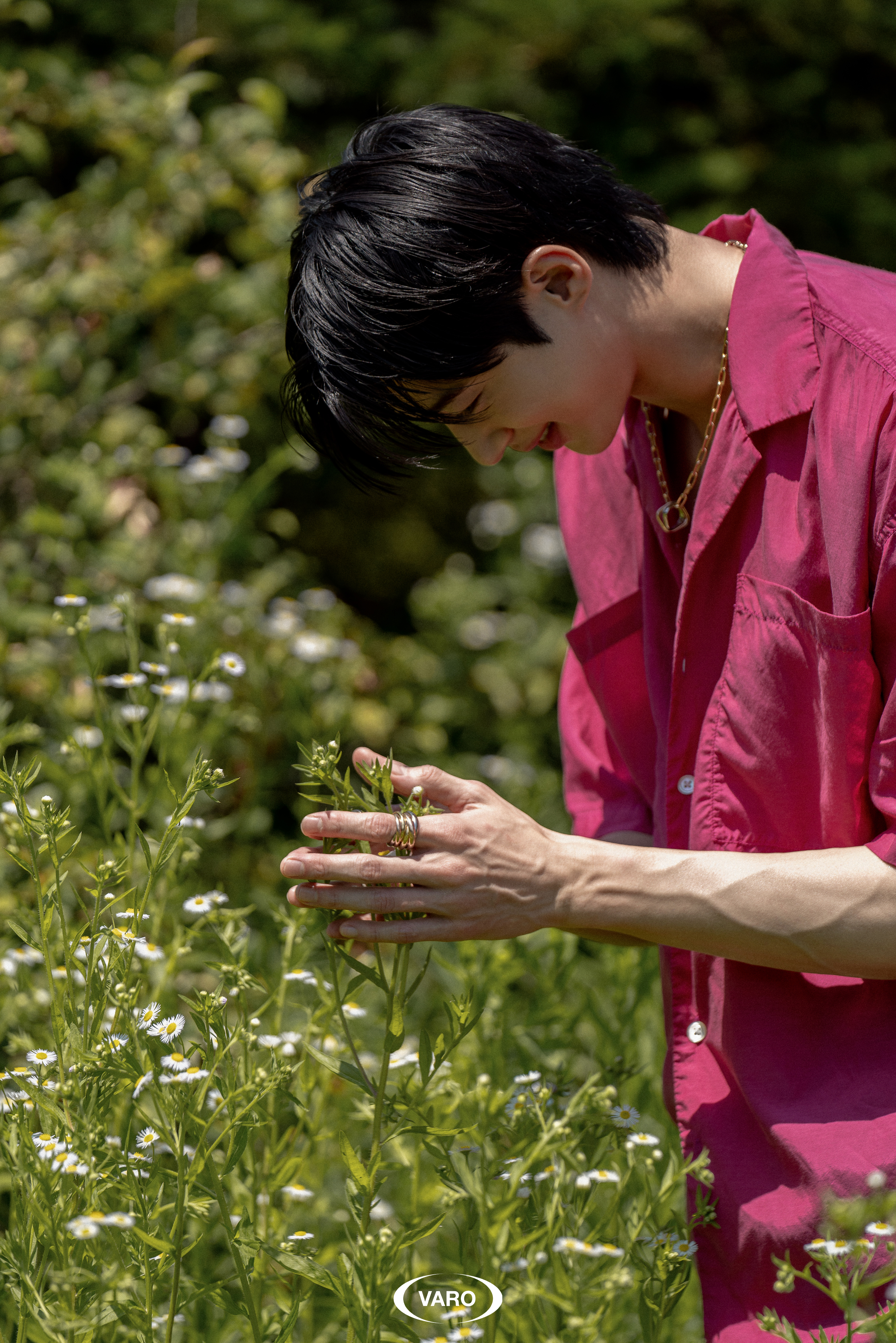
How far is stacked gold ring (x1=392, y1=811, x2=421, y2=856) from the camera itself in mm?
1265

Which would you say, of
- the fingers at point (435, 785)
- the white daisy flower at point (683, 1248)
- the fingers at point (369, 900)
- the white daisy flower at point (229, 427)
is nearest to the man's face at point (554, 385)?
the fingers at point (435, 785)

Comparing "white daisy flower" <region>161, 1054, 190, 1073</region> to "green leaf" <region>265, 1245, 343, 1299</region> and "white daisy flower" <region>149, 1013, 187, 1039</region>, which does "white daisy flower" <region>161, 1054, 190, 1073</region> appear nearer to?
"white daisy flower" <region>149, 1013, 187, 1039</region>

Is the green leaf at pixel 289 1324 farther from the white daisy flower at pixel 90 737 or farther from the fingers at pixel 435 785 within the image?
the white daisy flower at pixel 90 737

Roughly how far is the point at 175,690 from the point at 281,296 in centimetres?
153

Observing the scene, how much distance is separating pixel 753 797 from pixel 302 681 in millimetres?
1537

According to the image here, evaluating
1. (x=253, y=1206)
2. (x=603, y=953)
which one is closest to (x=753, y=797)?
(x=253, y=1206)

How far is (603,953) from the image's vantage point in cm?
225

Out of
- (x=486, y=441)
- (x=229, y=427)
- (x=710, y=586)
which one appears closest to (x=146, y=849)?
(x=486, y=441)

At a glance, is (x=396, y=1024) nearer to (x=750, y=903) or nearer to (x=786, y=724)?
(x=750, y=903)

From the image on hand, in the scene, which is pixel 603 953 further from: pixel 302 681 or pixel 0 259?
pixel 0 259

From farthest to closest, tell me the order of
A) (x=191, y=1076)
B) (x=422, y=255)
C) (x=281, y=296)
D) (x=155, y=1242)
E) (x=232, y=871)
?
(x=281, y=296) → (x=232, y=871) → (x=422, y=255) → (x=191, y=1076) → (x=155, y=1242)

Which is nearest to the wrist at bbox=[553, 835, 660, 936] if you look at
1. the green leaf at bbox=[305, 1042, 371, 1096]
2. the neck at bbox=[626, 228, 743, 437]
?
the green leaf at bbox=[305, 1042, 371, 1096]

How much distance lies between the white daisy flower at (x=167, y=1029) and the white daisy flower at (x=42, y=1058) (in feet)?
0.36

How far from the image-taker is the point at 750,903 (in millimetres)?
1306
